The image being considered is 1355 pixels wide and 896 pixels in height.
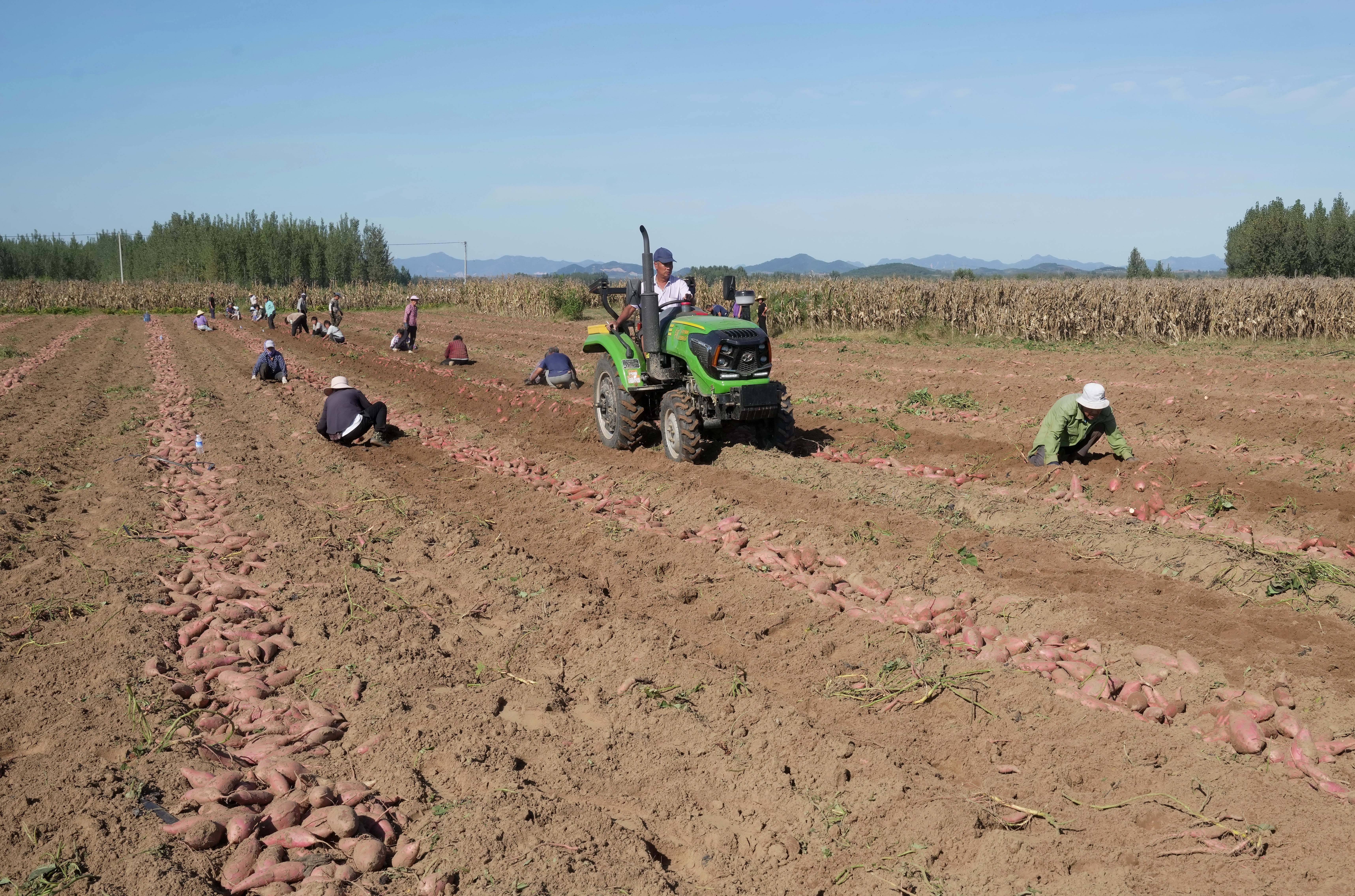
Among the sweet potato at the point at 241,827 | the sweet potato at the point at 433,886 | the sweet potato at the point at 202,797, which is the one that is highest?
the sweet potato at the point at 202,797

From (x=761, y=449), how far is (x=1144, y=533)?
13.1ft

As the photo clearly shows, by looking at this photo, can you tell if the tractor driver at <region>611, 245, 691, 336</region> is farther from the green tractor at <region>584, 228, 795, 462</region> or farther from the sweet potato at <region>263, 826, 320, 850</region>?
the sweet potato at <region>263, 826, 320, 850</region>

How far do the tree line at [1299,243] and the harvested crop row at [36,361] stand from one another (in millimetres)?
70158

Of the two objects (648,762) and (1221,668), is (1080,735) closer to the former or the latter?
(1221,668)

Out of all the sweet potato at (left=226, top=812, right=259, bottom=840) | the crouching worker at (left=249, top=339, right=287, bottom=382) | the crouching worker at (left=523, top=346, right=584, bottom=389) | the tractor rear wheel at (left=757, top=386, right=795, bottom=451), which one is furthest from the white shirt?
the crouching worker at (left=249, top=339, right=287, bottom=382)

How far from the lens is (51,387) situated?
16.8 m

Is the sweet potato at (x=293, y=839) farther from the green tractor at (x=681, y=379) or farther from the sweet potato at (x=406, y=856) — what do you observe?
the green tractor at (x=681, y=379)

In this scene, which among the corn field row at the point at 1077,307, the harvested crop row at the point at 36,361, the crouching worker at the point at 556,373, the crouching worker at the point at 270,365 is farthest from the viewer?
the corn field row at the point at 1077,307

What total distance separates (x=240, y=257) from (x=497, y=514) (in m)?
82.7

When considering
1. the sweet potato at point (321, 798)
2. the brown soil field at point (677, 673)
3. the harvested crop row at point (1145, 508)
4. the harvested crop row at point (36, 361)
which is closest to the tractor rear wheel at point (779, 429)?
the brown soil field at point (677, 673)

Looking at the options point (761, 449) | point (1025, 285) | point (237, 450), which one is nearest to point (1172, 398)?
point (761, 449)

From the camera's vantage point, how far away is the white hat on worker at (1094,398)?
25.9ft

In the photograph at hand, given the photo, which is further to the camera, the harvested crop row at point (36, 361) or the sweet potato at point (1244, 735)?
the harvested crop row at point (36, 361)

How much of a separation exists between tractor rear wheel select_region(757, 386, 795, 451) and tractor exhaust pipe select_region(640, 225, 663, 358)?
138 cm
